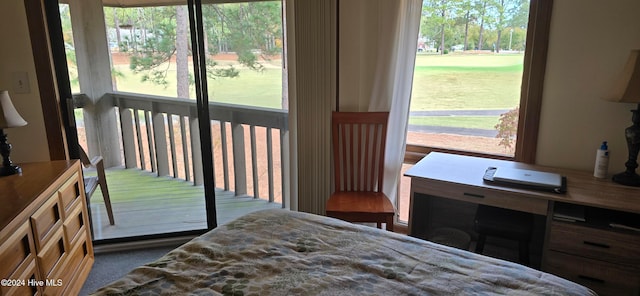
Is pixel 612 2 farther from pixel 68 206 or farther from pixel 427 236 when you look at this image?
pixel 68 206

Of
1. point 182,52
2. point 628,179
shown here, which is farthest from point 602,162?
point 182,52

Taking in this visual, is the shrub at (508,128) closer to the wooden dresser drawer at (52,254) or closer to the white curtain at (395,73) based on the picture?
the white curtain at (395,73)

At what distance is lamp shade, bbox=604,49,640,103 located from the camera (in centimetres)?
190

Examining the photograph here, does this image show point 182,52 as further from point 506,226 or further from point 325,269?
point 506,226

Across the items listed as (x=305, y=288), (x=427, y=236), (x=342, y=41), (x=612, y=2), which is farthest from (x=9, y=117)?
(x=612, y=2)

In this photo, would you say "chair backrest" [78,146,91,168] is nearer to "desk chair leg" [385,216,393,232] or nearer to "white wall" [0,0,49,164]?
"white wall" [0,0,49,164]

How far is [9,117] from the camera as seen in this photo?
2.01 metres

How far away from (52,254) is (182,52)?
145cm

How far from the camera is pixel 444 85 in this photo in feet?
8.89

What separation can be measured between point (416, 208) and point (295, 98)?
115 centimetres

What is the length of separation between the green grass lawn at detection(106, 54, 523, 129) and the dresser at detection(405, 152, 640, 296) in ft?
1.97

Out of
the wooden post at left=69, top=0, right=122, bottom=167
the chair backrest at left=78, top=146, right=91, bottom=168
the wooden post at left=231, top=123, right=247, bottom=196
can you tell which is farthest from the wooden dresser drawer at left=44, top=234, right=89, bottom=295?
the wooden post at left=231, top=123, right=247, bottom=196

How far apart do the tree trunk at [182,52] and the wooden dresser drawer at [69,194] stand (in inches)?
35.9

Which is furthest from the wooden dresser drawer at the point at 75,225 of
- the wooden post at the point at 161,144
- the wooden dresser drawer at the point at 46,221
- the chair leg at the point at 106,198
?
the wooden post at the point at 161,144
